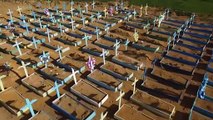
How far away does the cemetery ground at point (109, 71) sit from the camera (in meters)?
16.9

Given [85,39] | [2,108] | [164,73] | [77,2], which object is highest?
[77,2]

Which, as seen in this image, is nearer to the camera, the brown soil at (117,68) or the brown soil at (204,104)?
the brown soil at (204,104)

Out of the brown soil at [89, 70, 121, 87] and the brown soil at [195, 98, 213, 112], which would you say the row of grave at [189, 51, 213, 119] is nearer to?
the brown soil at [195, 98, 213, 112]

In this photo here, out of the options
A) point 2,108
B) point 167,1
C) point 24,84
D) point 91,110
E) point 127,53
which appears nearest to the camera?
point 91,110

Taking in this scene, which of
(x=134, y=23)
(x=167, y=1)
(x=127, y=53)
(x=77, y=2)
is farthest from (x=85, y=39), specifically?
(x=167, y=1)

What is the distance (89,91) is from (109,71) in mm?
3193

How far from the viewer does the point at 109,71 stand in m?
20.7

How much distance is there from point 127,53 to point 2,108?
13.1 m

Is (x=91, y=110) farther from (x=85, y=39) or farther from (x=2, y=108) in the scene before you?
(x=85, y=39)

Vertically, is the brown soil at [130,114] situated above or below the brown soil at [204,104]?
below

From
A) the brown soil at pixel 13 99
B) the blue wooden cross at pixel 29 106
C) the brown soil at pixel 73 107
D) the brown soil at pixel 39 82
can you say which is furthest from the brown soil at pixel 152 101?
the brown soil at pixel 13 99

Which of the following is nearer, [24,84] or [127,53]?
[24,84]

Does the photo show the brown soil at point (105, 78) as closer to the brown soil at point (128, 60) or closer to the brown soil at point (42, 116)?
the brown soil at point (128, 60)

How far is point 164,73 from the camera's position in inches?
808
